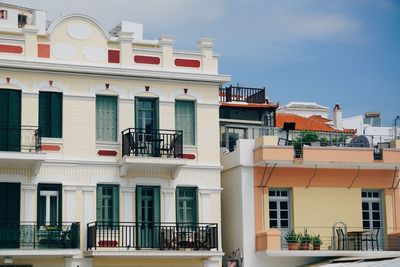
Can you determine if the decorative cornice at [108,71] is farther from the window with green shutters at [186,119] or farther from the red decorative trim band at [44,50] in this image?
the window with green shutters at [186,119]

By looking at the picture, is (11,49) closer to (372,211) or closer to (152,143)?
(152,143)

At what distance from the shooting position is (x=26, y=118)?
32.8m

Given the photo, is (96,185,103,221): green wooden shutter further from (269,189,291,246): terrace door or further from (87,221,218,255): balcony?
(269,189,291,246): terrace door

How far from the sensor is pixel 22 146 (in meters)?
32.3

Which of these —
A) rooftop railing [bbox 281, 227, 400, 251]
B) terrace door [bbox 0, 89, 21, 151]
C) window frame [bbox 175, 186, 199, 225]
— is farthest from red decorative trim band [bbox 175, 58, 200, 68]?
rooftop railing [bbox 281, 227, 400, 251]

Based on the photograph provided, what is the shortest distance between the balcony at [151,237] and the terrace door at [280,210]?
276 cm

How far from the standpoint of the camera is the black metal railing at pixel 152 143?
33422 mm

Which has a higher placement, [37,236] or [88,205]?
[88,205]

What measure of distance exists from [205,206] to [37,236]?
6315mm

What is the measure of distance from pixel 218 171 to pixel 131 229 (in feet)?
13.4

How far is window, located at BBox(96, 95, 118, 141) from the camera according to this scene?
33.9 meters

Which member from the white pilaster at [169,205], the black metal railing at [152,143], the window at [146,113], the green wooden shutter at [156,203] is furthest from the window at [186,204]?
the window at [146,113]

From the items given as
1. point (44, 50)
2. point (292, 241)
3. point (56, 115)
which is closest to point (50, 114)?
point (56, 115)

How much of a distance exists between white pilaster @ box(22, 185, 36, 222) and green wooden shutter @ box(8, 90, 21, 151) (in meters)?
1.41
